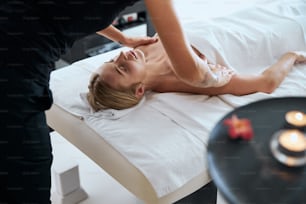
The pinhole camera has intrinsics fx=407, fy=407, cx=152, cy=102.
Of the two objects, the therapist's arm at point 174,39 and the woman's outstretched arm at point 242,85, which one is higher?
the therapist's arm at point 174,39

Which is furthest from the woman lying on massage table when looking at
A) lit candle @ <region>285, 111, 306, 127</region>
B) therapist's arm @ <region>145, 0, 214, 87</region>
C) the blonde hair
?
lit candle @ <region>285, 111, 306, 127</region>

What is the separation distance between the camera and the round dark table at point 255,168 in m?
0.62

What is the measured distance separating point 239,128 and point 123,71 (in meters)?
0.57

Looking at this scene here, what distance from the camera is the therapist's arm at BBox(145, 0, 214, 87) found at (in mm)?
833

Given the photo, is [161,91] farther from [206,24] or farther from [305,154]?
[305,154]

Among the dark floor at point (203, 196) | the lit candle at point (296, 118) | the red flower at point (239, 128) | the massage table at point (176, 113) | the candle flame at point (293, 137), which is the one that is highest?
the candle flame at point (293, 137)

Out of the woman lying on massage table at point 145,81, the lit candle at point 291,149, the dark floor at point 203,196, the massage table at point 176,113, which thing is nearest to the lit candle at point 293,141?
the lit candle at point 291,149

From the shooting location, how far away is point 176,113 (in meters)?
1.18

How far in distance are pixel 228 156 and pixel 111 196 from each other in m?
0.89

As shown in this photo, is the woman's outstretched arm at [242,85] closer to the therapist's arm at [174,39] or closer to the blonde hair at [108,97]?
the blonde hair at [108,97]

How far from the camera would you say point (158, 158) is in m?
1.03

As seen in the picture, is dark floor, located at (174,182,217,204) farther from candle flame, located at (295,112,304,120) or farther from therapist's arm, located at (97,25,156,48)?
candle flame, located at (295,112,304,120)

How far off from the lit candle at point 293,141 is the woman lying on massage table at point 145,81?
51cm

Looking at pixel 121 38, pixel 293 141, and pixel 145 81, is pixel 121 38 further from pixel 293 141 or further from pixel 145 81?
pixel 293 141
